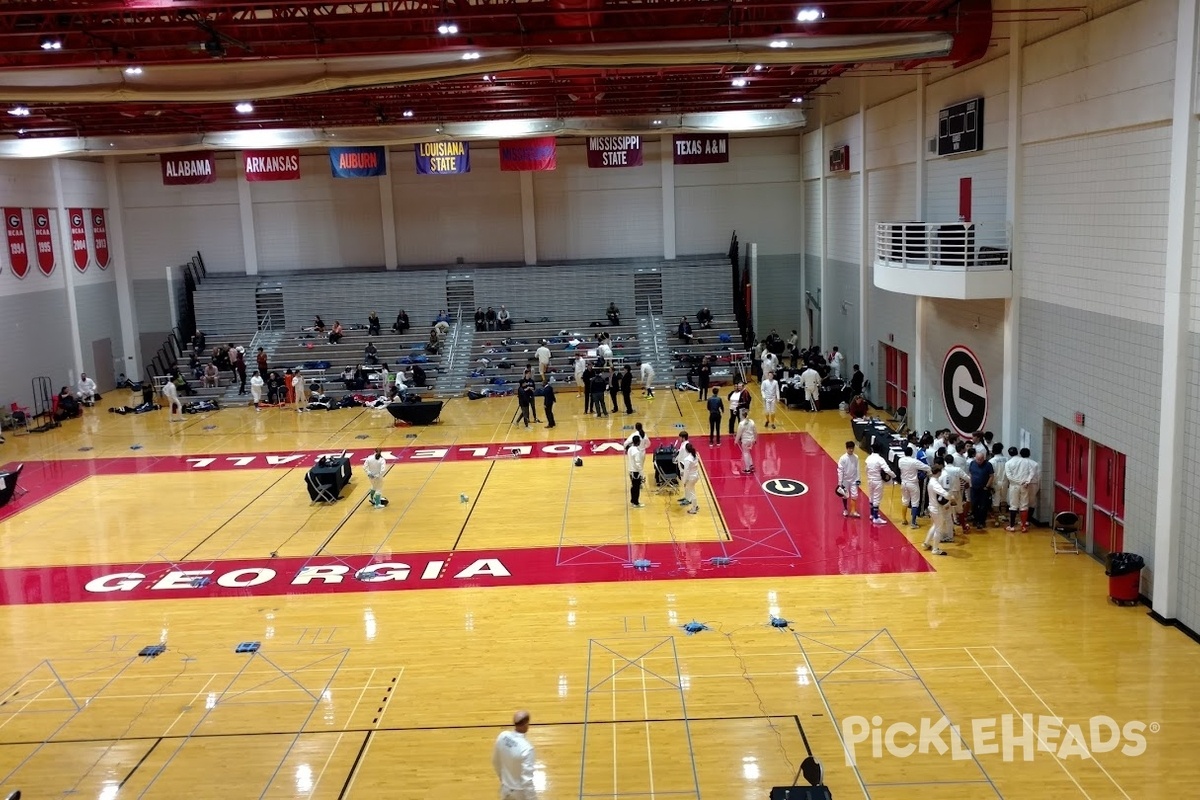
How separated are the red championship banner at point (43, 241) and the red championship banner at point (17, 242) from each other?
30.1 inches

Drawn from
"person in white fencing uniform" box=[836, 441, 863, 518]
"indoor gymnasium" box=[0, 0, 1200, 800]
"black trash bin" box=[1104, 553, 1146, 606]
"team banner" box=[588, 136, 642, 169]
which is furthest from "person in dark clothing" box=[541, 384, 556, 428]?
"black trash bin" box=[1104, 553, 1146, 606]

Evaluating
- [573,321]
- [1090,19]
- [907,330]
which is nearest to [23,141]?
[573,321]

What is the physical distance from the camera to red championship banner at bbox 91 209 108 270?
130ft

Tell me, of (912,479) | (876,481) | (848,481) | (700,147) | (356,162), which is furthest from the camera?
(356,162)

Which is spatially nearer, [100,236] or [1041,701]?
[1041,701]

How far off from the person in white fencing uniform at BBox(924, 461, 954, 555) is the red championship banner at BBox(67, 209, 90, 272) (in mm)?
34118

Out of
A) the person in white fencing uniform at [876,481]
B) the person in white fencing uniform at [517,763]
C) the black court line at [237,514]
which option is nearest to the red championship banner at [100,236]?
the black court line at [237,514]

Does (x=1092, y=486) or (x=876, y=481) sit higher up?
(x=1092, y=486)

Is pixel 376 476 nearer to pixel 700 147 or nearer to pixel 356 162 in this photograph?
pixel 356 162

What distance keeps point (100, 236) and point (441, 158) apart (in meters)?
18.6

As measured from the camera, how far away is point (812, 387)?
1168 inches

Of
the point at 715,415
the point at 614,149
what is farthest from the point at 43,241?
the point at 715,415

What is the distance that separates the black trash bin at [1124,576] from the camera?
1450 centimetres

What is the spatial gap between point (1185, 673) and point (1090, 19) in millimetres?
10328
